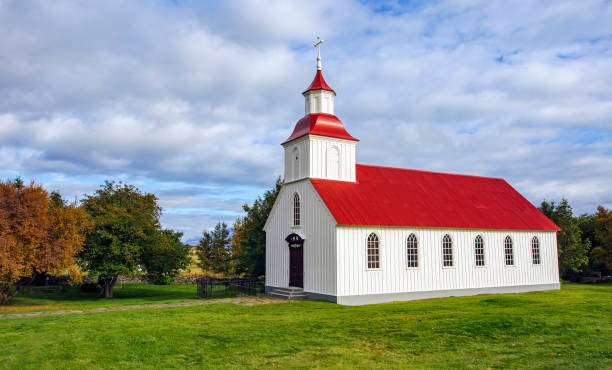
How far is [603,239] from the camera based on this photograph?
40094 millimetres

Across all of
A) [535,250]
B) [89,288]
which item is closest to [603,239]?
[535,250]

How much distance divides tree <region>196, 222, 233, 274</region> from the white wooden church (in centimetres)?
1753

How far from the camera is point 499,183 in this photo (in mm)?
36219

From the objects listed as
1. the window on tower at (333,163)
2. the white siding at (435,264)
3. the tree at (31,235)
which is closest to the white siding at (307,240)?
the white siding at (435,264)

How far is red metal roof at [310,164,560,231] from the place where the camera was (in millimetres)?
25312

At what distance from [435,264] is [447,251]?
1337mm

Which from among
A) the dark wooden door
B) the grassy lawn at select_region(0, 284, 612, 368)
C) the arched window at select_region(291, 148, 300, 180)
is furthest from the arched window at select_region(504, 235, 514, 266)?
the arched window at select_region(291, 148, 300, 180)

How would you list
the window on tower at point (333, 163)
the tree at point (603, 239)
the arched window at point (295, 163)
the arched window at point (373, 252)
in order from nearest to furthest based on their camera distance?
1. the arched window at point (373, 252)
2. the window on tower at point (333, 163)
3. the arched window at point (295, 163)
4. the tree at point (603, 239)

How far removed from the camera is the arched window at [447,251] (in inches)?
1071

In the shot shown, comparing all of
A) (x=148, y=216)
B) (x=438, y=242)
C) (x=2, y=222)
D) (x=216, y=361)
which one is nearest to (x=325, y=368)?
(x=216, y=361)

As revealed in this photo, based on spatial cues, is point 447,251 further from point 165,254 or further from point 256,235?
point 165,254

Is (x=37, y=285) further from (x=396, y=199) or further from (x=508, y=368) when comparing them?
(x=508, y=368)

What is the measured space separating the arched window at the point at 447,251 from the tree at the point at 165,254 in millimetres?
18470

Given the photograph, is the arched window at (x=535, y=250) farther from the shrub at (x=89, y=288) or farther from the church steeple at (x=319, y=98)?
the shrub at (x=89, y=288)
